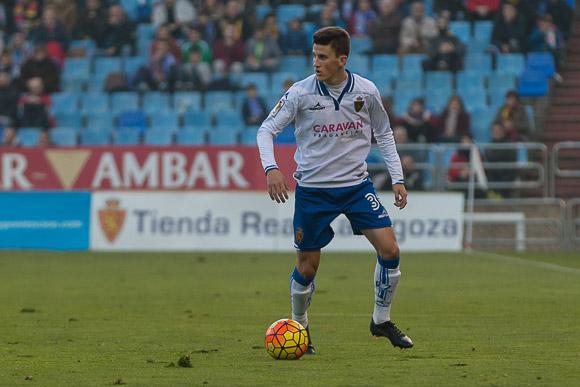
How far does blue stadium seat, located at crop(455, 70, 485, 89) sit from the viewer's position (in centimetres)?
2644

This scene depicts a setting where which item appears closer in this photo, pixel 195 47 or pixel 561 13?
pixel 195 47

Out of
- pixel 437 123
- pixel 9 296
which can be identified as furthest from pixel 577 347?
pixel 437 123

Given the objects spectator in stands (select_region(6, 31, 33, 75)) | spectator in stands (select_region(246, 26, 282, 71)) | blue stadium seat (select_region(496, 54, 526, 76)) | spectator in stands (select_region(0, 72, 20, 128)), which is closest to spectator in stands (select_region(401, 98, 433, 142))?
blue stadium seat (select_region(496, 54, 526, 76))

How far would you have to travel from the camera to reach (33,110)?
1052 inches

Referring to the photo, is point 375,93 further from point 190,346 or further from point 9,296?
point 9,296

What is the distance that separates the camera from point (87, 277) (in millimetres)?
17172

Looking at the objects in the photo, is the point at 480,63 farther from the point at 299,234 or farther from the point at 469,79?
the point at 299,234

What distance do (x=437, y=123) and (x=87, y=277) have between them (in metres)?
9.52

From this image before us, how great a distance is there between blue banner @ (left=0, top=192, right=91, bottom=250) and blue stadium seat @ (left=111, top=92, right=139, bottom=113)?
184 inches

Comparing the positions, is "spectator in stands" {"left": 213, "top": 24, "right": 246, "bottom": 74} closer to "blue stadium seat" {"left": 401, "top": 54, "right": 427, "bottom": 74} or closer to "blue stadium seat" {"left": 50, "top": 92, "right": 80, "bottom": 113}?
"blue stadium seat" {"left": 50, "top": 92, "right": 80, "bottom": 113}

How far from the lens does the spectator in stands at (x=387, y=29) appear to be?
2698 cm

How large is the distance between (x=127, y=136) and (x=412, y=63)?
18.7 ft

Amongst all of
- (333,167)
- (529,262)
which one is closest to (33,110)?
(529,262)

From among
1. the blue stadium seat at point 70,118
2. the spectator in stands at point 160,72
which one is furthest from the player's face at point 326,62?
the blue stadium seat at point 70,118
